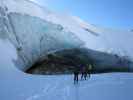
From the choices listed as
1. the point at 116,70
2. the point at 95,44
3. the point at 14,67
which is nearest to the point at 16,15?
the point at 14,67

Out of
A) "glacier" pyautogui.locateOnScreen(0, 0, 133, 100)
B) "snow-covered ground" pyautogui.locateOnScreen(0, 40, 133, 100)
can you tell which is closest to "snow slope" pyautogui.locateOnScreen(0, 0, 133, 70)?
"glacier" pyautogui.locateOnScreen(0, 0, 133, 100)

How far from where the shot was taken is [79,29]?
15281 mm

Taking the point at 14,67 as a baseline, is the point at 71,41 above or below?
above

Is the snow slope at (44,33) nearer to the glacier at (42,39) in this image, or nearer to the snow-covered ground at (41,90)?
the glacier at (42,39)

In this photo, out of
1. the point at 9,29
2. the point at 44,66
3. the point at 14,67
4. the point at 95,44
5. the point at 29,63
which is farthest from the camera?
the point at 95,44

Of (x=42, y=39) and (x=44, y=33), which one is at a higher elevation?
(x=44, y=33)

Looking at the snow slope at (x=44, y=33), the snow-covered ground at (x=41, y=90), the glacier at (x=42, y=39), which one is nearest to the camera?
the snow-covered ground at (x=41, y=90)

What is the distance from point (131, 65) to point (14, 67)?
8.25 metres

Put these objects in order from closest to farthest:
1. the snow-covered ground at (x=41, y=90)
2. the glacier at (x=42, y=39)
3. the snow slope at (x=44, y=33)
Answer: the snow-covered ground at (x=41, y=90), the glacier at (x=42, y=39), the snow slope at (x=44, y=33)

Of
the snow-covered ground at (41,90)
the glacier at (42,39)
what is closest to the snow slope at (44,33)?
the glacier at (42,39)

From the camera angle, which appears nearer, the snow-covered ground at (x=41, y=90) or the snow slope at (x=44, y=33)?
the snow-covered ground at (x=41, y=90)

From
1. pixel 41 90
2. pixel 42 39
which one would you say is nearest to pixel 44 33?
pixel 42 39

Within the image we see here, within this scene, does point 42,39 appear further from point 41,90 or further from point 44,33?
point 41,90

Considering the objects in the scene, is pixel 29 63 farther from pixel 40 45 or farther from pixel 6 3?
pixel 6 3
